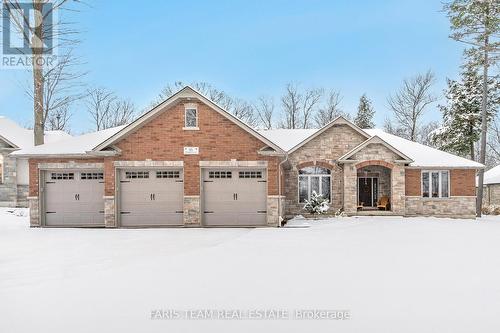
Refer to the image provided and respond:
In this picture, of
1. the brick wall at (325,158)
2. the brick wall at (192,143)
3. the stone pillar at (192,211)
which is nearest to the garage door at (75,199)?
the brick wall at (192,143)

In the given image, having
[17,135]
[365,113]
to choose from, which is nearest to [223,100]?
[365,113]

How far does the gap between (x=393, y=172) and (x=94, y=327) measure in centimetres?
1785

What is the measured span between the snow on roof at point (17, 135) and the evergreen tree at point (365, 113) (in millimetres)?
31727

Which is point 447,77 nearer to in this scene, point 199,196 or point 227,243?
point 199,196

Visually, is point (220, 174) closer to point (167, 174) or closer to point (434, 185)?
point (167, 174)

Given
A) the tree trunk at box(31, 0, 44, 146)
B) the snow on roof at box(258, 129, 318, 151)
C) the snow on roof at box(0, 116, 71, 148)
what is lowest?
the snow on roof at box(258, 129, 318, 151)

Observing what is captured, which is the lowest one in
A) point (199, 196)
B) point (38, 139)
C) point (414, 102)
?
point (199, 196)

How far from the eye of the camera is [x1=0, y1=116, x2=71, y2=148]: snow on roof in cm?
2666

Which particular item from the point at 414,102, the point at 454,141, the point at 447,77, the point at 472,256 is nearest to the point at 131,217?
the point at 472,256

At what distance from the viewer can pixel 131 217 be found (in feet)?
53.1

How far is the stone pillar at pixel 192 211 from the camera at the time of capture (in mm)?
15992

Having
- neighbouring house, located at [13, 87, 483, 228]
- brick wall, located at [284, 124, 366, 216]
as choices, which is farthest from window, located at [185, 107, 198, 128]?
brick wall, located at [284, 124, 366, 216]

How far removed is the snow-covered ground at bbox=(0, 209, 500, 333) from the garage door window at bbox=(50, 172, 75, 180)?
486 cm

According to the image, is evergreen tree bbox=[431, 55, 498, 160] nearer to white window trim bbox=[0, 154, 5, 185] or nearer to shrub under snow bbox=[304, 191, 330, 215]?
shrub under snow bbox=[304, 191, 330, 215]
